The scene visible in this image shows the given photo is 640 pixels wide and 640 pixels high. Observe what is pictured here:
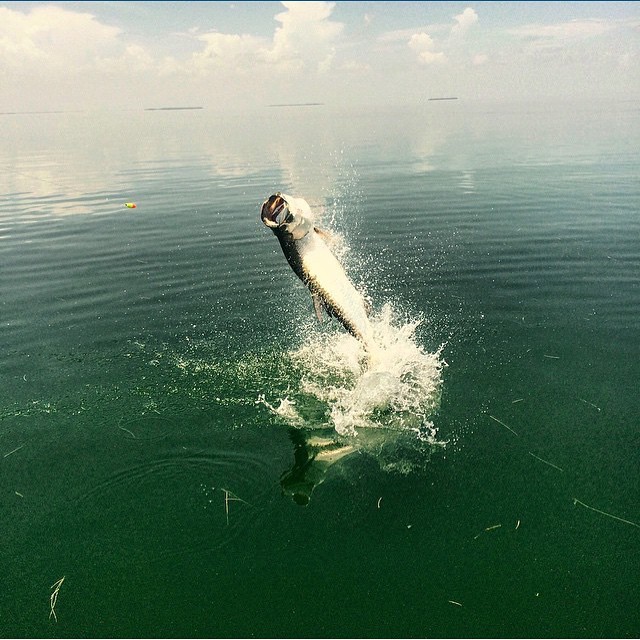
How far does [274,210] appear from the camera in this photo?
27.9 ft

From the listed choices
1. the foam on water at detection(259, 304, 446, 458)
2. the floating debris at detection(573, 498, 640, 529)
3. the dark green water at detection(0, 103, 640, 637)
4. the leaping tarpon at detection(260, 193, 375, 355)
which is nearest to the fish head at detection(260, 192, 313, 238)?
the leaping tarpon at detection(260, 193, 375, 355)

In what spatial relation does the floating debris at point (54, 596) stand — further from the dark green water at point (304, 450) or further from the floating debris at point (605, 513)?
the floating debris at point (605, 513)

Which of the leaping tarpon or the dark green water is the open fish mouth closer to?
the leaping tarpon

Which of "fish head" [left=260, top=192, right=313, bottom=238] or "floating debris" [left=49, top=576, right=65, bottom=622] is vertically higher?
"fish head" [left=260, top=192, right=313, bottom=238]

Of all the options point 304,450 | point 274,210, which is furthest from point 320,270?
point 304,450

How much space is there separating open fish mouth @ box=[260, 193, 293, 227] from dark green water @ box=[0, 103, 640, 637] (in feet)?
12.8

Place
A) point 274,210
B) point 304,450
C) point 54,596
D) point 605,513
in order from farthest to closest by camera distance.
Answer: point 304,450 < point 274,210 < point 605,513 < point 54,596

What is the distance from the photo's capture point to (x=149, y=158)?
61406 millimetres

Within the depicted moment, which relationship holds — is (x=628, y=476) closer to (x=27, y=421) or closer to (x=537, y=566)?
(x=537, y=566)

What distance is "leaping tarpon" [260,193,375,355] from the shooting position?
940cm

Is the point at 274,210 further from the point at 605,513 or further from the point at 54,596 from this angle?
the point at 605,513

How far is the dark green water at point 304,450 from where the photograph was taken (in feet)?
21.7

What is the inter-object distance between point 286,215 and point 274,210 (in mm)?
386

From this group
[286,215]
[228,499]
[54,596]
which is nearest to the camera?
[54,596]
